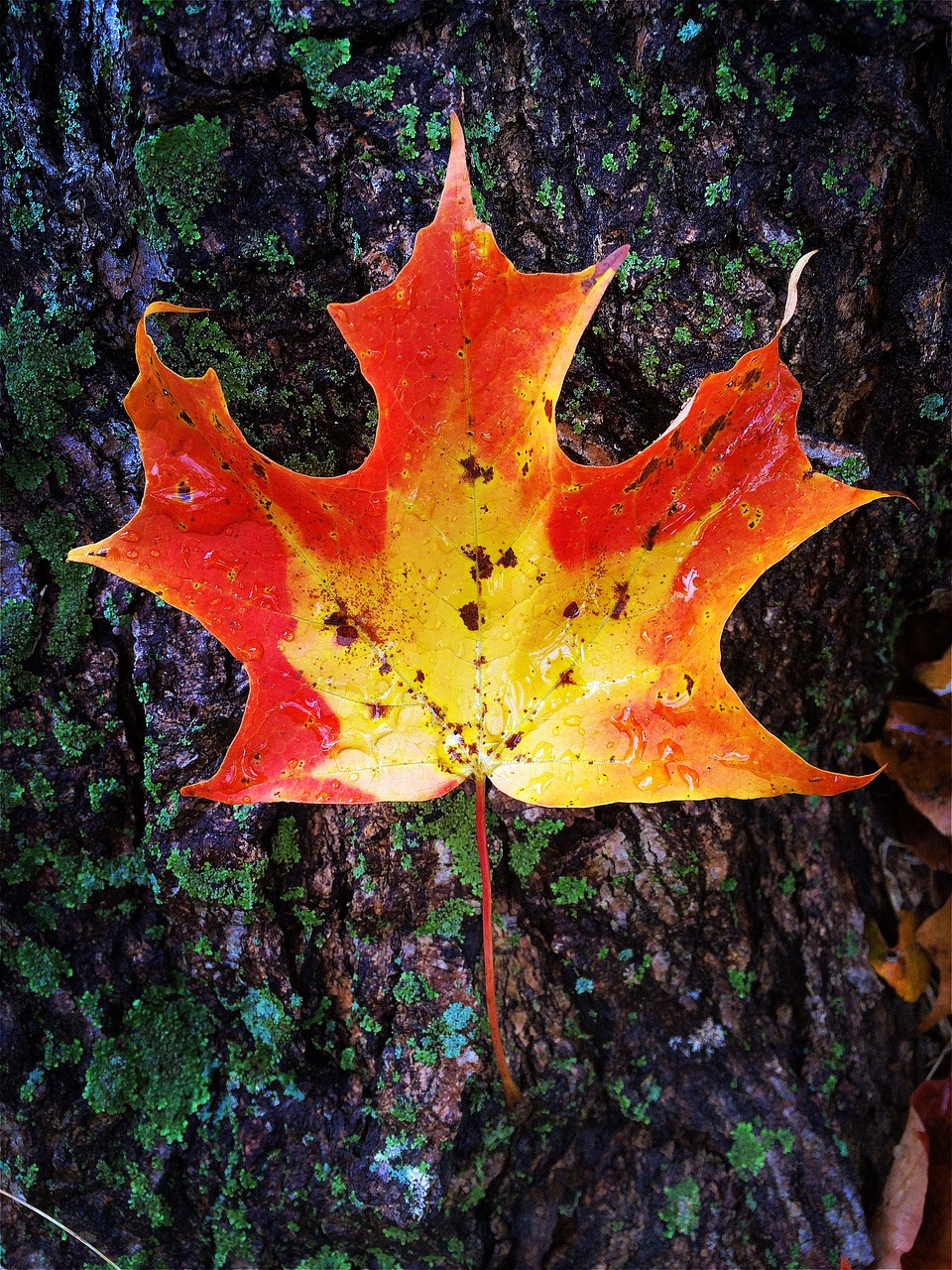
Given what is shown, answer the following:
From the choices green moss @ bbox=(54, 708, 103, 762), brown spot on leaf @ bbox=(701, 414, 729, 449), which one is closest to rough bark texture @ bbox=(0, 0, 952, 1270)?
green moss @ bbox=(54, 708, 103, 762)

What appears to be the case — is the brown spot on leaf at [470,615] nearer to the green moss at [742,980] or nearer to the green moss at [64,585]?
the green moss at [64,585]

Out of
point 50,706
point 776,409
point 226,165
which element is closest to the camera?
point 776,409

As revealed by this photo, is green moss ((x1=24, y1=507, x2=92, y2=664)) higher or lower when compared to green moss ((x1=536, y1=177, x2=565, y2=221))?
lower

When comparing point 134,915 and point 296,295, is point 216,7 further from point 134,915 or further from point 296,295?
point 134,915

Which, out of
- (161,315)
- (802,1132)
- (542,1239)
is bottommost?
(542,1239)

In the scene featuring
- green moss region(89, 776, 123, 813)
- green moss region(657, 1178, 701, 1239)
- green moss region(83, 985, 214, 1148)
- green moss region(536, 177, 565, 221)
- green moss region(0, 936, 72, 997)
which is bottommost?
green moss region(657, 1178, 701, 1239)

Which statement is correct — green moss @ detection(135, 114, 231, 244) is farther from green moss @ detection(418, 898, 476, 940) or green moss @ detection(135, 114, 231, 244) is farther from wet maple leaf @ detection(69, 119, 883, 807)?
green moss @ detection(418, 898, 476, 940)

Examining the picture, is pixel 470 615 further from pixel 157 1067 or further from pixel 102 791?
pixel 157 1067

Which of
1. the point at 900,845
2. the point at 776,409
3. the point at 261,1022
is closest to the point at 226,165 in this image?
the point at 776,409
